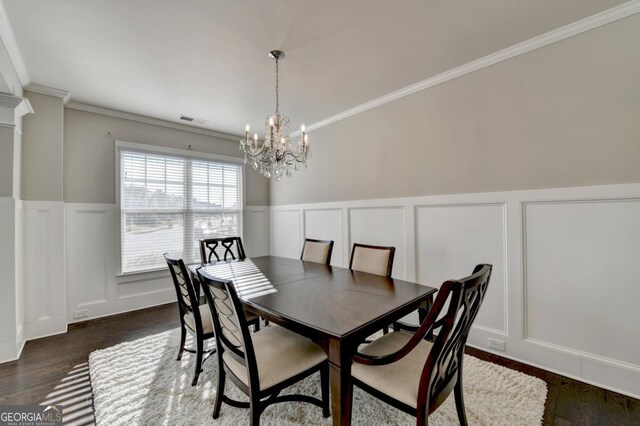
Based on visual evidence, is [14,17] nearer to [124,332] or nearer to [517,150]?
[124,332]

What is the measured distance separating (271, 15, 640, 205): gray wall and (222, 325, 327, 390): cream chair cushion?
2.05 meters

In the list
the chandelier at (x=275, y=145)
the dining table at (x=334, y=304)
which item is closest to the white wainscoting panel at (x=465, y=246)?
the dining table at (x=334, y=304)

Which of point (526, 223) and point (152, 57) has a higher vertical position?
point (152, 57)

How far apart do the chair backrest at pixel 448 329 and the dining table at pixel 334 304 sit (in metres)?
0.31

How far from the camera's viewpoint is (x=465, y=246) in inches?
103

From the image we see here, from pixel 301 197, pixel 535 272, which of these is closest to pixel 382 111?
pixel 301 197

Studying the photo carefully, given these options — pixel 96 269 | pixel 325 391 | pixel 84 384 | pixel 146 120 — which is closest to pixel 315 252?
pixel 325 391

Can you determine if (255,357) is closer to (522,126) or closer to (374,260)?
A: (374,260)

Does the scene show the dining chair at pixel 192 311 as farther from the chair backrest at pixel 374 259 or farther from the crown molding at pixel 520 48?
the crown molding at pixel 520 48

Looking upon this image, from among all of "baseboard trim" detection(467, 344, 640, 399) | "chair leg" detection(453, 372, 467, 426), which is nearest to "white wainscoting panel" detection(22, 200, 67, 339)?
"chair leg" detection(453, 372, 467, 426)

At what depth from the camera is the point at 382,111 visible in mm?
3301

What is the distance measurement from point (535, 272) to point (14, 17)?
4.32 meters

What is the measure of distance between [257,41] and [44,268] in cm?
327

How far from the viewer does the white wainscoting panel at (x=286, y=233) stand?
4.55 m
